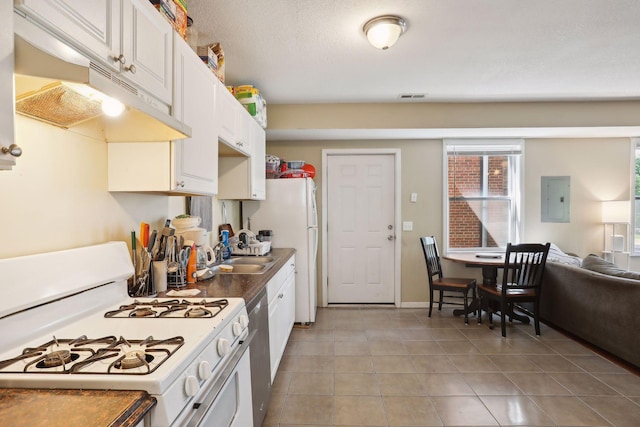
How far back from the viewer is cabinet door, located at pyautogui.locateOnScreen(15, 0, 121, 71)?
0.88 metres

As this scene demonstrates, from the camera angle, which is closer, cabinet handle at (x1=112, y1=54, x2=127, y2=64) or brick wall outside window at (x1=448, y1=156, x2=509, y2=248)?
cabinet handle at (x1=112, y1=54, x2=127, y2=64)

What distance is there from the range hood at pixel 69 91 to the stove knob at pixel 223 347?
2.66ft

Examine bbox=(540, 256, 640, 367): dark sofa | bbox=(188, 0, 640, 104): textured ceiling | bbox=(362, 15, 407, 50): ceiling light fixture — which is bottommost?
Answer: bbox=(540, 256, 640, 367): dark sofa

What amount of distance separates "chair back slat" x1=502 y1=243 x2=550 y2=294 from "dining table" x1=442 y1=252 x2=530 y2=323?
19 centimetres

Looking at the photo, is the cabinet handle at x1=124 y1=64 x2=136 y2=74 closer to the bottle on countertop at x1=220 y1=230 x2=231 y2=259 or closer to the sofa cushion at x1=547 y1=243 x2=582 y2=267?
the bottle on countertop at x1=220 y1=230 x2=231 y2=259

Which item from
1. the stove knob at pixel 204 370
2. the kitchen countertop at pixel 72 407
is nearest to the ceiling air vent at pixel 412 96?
the stove knob at pixel 204 370

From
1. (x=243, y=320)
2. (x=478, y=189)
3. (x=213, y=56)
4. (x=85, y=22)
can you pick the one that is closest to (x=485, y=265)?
(x=478, y=189)

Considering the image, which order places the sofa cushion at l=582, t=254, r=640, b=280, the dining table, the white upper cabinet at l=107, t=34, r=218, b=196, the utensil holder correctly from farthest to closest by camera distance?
the dining table, the sofa cushion at l=582, t=254, r=640, b=280, the utensil holder, the white upper cabinet at l=107, t=34, r=218, b=196

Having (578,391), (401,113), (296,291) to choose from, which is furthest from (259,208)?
(578,391)

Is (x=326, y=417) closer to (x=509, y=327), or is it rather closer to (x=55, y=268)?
(x=55, y=268)

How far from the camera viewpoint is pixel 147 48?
135cm

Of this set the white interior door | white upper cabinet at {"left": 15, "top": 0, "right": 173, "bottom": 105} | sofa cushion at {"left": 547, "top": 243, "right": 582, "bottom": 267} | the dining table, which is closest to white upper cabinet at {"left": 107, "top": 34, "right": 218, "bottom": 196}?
white upper cabinet at {"left": 15, "top": 0, "right": 173, "bottom": 105}

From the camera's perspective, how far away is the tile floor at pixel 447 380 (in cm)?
206

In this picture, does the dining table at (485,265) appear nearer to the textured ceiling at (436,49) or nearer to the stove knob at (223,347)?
the textured ceiling at (436,49)
